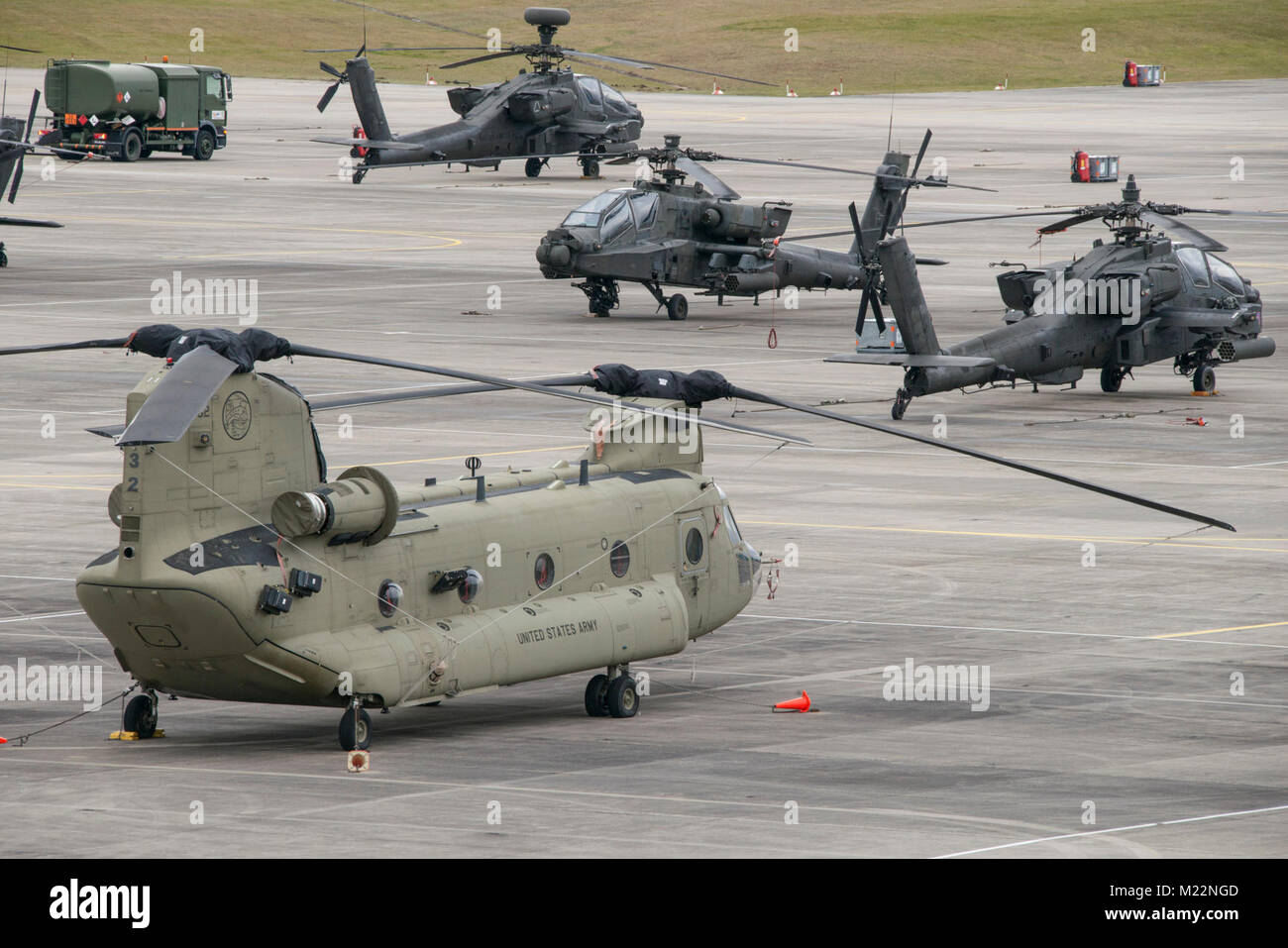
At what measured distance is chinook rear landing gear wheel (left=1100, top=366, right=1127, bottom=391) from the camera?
4644 cm

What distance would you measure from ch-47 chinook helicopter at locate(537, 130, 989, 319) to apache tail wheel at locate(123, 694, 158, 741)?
1429 inches

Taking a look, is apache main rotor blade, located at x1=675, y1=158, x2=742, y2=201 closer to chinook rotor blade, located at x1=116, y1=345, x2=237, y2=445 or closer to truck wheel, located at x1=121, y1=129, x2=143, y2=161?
chinook rotor blade, located at x1=116, y1=345, x2=237, y2=445

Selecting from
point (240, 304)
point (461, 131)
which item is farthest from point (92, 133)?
point (240, 304)

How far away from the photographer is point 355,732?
64.1ft

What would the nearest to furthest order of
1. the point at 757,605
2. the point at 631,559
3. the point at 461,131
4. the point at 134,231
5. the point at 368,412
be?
the point at 631,559
the point at 757,605
the point at 368,412
the point at 134,231
the point at 461,131

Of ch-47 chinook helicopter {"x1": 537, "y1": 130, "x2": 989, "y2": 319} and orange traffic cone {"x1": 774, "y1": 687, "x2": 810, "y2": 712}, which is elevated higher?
ch-47 chinook helicopter {"x1": 537, "y1": 130, "x2": 989, "y2": 319}

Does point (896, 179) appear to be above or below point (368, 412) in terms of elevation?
above

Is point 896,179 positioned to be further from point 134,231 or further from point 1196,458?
point 134,231

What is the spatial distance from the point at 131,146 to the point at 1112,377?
64.1m

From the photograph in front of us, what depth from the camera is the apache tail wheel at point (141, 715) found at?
66.3 feet

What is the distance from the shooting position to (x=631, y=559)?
2256cm

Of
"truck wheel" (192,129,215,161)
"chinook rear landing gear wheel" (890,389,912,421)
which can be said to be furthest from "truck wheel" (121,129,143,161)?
"chinook rear landing gear wheel" (890,389,912,421)

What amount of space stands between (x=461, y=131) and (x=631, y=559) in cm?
6597

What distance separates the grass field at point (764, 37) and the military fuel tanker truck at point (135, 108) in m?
48.6
